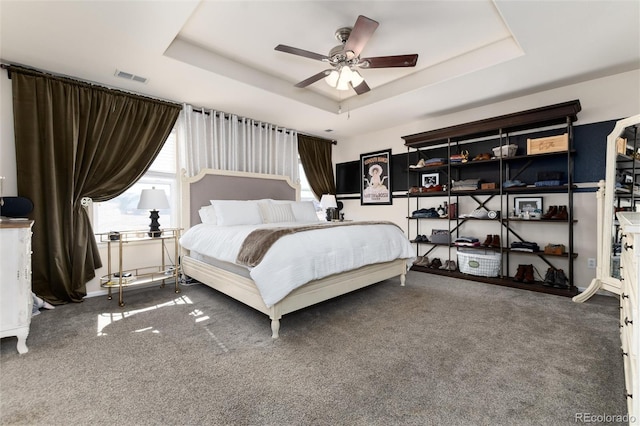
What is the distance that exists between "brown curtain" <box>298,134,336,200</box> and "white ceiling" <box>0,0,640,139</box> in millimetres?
1606

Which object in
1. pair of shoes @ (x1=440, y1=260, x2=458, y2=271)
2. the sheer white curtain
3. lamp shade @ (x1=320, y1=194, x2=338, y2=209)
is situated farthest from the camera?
lamp shade @ (x1=320, y1=194, x2=338, y2=209)

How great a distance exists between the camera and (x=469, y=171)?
4.35 metres

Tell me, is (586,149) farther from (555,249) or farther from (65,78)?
(65,78)

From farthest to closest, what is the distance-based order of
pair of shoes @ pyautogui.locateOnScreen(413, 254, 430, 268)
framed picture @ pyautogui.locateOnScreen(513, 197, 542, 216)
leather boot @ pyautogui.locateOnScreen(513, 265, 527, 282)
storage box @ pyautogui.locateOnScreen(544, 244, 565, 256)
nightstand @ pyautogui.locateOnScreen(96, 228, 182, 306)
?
1. pair of shoes @ pyautogui.locateOnScreen(413, 254, 430, 268)
2. framed picture @ pyautogui.locateOnScreen(513, 197, 542, 216)
3. leather boot @ pyautogui.locateOnScreen(513, 265, 527, 282)
4. storage box @ pyautogui.locateOnScreen(544, 244, 565, 256)
5. nightstand @ pyautogui.locateOnScreen(96, 228, 182, 306)

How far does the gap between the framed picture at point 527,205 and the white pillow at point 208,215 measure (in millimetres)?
3994

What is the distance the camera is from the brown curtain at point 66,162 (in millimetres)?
2879

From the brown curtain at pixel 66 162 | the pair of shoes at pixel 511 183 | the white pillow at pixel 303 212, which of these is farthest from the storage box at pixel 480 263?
the brown curtain at pixel 66 162

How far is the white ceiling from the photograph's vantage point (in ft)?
7.36

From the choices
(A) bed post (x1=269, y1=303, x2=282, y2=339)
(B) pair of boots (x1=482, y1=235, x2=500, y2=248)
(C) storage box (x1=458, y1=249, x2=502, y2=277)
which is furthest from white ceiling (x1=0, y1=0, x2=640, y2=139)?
(A) bed post (x1=269, y1=303, x2=282, y2=339)

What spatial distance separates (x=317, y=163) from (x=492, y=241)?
333 centimetres

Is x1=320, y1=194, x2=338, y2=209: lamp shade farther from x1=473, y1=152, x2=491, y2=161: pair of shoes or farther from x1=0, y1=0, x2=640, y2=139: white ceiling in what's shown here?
x1=473, y1=152, x2=491, y2=161: pair of shoes

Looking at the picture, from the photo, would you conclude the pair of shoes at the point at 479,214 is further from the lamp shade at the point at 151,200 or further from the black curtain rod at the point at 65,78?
the black curtain rod at the point at 65,78

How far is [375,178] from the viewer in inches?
218

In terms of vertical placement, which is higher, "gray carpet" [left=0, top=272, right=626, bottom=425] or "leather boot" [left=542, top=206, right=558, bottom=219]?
"leather boot" [left=542, top=206, right=558, bottom=219]
